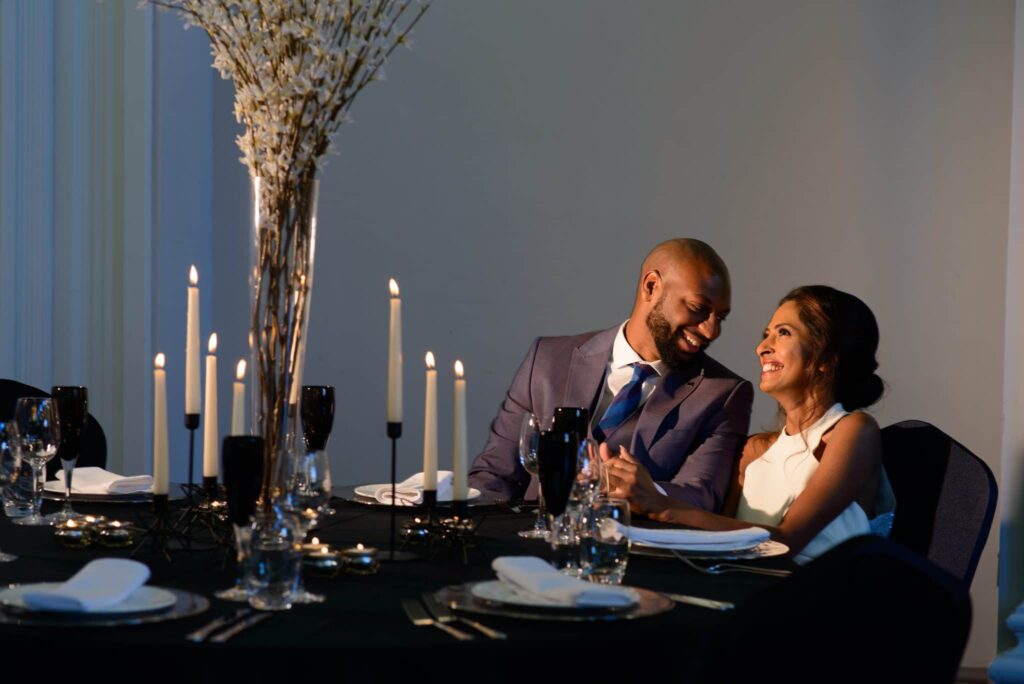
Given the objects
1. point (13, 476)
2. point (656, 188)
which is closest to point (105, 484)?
point (13, 476)

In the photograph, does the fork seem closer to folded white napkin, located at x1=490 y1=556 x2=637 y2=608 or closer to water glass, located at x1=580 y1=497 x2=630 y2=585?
water glass, located at x1=580 y1=497 x2=630 y2=585

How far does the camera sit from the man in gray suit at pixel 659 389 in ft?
9.88

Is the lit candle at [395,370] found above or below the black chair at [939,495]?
above

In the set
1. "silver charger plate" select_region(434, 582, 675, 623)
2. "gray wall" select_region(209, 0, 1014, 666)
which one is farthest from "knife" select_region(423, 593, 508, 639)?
"gray wall" select_region(209, 0, 1014, 666)

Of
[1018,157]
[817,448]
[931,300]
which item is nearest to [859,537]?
[817,448]

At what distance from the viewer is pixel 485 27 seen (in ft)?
14.0

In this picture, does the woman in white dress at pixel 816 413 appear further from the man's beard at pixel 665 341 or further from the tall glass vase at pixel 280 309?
the tall glass vase at pixel 280 309

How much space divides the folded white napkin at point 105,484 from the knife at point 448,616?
1.09 m

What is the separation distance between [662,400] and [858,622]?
1917 mm

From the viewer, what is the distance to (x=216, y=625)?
1320 millimetres

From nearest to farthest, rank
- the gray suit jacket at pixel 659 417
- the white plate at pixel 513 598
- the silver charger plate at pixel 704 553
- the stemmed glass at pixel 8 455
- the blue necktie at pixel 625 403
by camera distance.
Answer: the white plate at pixel 513 598 → the silver charger plate at pixel 704 553 → the stemmed glass at pixel 8 455 → the gray suit jacket at pixel 659 417 → the blue necktie at pixel 625 403

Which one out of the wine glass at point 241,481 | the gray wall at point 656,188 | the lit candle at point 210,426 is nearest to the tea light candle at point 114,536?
the lit candle at point 210,426

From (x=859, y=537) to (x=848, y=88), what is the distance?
123 inches

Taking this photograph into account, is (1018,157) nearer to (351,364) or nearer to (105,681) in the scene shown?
(351,364)
